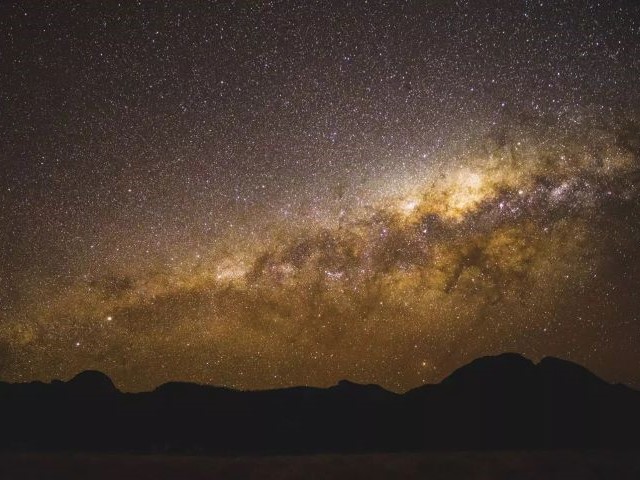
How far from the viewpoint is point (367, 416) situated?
66.3 ft

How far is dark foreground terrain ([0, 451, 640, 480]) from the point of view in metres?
6.48

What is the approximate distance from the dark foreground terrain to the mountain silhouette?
10575 millimetres

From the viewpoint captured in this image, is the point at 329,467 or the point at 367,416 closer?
the point at 329,467

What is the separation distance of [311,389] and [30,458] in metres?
18.2

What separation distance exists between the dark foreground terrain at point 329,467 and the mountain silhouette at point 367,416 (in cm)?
1058

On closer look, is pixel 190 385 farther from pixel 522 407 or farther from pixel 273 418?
pixel 522 407

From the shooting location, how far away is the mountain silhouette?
1812 centimetres

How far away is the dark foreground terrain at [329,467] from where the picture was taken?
6480 millimetres

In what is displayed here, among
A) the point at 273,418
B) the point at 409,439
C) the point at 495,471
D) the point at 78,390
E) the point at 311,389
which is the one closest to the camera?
the point at 495,471

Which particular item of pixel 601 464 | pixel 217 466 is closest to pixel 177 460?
pixel 217 466

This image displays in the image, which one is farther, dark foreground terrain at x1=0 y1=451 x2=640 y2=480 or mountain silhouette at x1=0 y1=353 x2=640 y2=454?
mountain silhouette at x1=0 y1=353 x2=640 y2=454

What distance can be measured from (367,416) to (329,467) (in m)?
14.4

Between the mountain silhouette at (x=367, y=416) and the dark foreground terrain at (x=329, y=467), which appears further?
the mountain silhouette at (x=367, y=416)

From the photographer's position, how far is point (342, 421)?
20.3m
